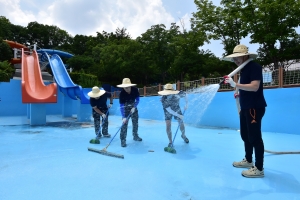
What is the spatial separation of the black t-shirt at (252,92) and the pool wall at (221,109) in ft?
8.19

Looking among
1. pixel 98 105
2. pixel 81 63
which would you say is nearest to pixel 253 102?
pixel 98 105

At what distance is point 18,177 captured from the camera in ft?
10.2

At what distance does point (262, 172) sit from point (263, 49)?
Result: 554 inches

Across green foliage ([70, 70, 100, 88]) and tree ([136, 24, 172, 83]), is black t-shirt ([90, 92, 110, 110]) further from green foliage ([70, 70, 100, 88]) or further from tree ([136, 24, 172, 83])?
tree ([136, 24, 172, 83])

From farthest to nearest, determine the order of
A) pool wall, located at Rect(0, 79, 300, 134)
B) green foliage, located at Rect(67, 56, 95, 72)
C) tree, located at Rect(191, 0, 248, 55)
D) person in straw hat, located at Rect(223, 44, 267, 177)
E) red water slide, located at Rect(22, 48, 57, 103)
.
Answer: green foliage, located at Rect(67, 56, 95, 72) → tree, located at Rect(191, 0, 248, 55) → red water slide, located at Rect(22, 48, 57, 103) → pool wall, located at Rect(0, 79, 300, 134) → person in straw hat, located at Rect(223, 44, 267, 177)

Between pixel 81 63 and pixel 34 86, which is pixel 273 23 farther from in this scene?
pixel 81 63

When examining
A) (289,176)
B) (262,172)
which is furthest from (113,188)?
(289,176)

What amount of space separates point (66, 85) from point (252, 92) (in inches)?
371

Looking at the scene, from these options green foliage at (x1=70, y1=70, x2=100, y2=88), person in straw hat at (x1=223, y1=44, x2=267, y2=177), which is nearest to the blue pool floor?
person in straw hat at (x1=223, y1=44, x2=267, y2=177)

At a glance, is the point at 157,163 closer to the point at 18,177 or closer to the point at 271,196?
the point at 271,196

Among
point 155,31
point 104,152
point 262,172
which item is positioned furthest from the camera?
point 155,31

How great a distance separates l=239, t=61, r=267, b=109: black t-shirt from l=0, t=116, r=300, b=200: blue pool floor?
101 cm

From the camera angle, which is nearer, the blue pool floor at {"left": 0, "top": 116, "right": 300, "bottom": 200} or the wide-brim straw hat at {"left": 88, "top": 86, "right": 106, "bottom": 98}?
the blue pool floor at {"left": 0, "top": 116, "right": 300, "bottom": 200}

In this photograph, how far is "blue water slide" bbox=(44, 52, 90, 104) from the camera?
31.6 ft
